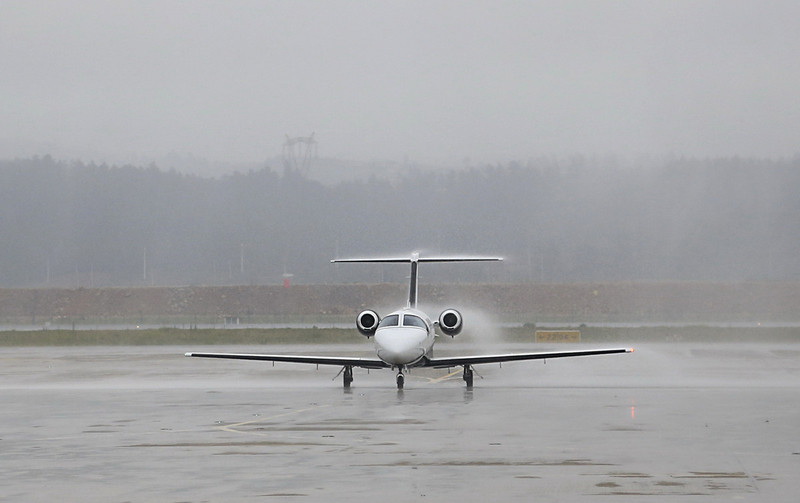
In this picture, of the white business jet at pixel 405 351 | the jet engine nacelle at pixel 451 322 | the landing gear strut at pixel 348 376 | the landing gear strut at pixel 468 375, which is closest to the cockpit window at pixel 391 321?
the white business jet at pixel 405 351

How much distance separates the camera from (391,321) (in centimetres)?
3088

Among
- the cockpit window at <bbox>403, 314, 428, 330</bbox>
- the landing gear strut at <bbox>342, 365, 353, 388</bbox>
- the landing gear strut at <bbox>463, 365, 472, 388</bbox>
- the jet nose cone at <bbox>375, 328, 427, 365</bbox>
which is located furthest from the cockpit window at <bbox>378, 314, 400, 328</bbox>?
the landing gear strut at <bbox>463, 365, 472, 388</bbox>

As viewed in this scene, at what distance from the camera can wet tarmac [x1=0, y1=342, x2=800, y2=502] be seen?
1445 cm

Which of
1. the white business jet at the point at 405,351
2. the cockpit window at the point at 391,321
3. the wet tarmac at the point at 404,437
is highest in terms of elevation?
the cockpit window at the point at 391,321

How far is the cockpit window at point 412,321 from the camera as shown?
30859 millimetres

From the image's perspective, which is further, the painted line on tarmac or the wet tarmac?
the painted line on tarmac

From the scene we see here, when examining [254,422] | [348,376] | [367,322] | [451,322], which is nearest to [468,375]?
[451,322]

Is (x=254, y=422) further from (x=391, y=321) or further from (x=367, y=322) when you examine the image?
(x=367, y=322)

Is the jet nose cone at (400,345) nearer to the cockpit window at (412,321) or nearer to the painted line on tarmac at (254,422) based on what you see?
the cockpit window at (412,321)

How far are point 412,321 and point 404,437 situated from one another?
11076 mm

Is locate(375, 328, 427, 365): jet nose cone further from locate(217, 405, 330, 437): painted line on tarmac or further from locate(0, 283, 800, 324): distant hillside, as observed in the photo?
locate(0, 283, 800, 324): distant hillside

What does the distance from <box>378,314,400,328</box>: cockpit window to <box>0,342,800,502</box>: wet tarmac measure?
1825mm

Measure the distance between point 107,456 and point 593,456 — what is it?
771 centimetres

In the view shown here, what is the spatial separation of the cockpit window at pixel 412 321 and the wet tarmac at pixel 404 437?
189 cm
